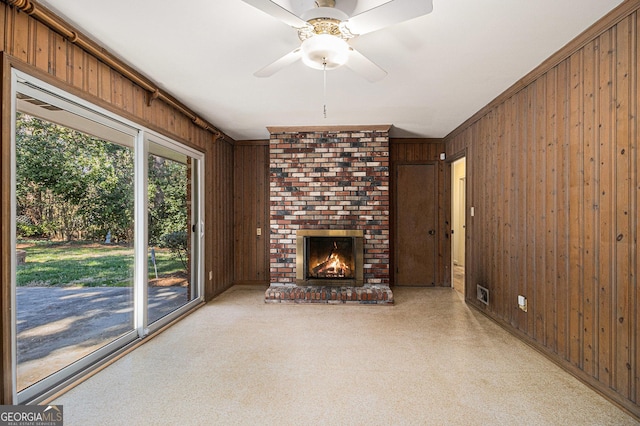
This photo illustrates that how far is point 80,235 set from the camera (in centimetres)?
235

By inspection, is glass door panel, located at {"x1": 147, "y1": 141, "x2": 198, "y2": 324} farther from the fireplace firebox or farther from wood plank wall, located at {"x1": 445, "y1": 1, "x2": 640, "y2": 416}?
wood plank wall, located at {"x1": 445, "y1": 1, "x2": 640, "y2": 416}

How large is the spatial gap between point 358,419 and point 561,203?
216cm

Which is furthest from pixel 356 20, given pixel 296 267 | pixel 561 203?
pixel 296 267

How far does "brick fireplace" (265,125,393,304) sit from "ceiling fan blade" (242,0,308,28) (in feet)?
9.30

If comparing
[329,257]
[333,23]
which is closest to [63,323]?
[333,23]

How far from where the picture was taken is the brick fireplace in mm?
4617

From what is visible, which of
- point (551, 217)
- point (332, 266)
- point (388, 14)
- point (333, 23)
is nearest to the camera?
point (388, 14)

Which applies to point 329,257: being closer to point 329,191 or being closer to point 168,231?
point 329,191

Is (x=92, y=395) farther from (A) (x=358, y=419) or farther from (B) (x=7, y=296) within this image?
(A) (x=358, y=419)

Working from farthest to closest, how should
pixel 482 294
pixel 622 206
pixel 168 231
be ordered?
pixel 482 294 → pixel 168 231 → pixel 622 206

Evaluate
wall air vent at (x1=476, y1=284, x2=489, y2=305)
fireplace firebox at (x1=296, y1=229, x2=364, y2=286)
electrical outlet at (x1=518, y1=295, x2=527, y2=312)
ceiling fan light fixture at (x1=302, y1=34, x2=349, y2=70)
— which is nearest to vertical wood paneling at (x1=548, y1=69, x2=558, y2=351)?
electrical outlet at (x1=518, y1=295, x2=527, y2=312)

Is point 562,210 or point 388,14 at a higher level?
point 388,14

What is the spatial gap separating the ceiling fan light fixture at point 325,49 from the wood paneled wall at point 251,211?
3.64 meters

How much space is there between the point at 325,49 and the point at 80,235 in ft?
7.04
